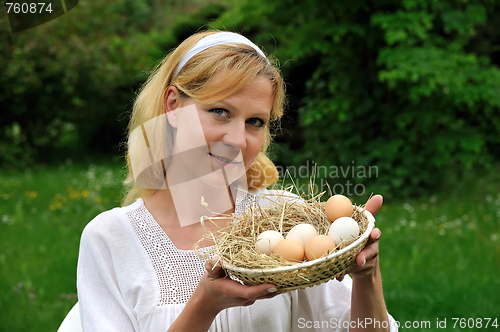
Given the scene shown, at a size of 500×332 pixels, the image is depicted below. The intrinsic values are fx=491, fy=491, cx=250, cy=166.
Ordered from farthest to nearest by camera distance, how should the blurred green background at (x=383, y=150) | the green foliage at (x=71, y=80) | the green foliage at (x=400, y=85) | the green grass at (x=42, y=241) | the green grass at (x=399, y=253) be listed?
the green foliage at (x=71, y=80) → the green foliage at (x=400, y=85) → the blurred green background at (x=383, y=150) → the green grass at (x=42, y=241) → the green grass at (x=399, y=253)

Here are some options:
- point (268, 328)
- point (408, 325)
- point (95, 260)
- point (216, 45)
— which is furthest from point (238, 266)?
point (408, 325)

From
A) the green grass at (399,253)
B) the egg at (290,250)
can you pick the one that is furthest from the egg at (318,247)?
the green grass at (399,253)

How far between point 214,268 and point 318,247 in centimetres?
32

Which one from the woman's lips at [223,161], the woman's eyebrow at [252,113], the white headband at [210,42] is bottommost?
the woman's lips at [223,161]

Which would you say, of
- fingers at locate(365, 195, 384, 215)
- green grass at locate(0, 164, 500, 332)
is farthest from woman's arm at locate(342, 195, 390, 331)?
green grass at locate(0, 164, 500, 332)

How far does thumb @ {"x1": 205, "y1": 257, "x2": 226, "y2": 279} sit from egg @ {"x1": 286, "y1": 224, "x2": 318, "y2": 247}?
0.96ft

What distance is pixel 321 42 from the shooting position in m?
6.53

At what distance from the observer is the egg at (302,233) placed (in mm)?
1608

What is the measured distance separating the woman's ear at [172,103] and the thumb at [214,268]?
64cm

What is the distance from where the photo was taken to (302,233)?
1.63 metres

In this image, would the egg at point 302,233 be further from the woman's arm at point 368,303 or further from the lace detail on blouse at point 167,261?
the lace detail on blouse at point 167,261

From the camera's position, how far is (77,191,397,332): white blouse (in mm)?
1690

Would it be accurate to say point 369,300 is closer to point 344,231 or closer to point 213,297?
point 344,231

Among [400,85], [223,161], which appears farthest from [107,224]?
[400,85]
